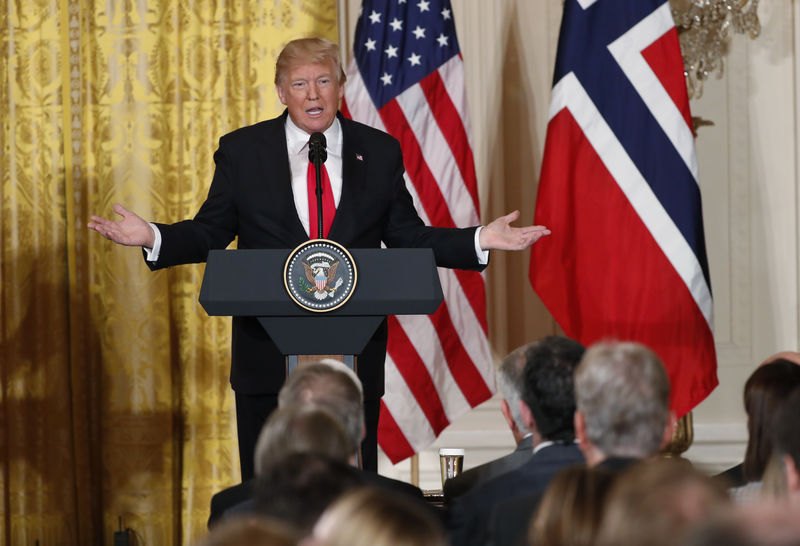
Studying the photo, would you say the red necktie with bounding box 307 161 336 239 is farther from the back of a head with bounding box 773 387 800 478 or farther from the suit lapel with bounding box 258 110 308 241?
the back of a head with bounding box 773 387 800 478

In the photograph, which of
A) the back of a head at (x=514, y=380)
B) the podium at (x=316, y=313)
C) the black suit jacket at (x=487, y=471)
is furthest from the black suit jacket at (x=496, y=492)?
the podium at (x=316, y=313)

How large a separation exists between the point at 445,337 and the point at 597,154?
1.15 metres

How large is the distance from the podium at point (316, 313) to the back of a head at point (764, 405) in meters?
0.93

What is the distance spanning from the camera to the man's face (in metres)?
3.63

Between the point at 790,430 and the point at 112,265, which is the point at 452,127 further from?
the point at 790,430

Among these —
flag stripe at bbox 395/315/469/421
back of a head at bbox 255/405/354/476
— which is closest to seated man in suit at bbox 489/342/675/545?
back of a head at bbox 255/405/354/476

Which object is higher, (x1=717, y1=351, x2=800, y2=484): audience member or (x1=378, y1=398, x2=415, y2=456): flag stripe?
(x1=717, y1=351, x2=800, y2=484): audience member

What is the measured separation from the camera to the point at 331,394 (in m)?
2.40

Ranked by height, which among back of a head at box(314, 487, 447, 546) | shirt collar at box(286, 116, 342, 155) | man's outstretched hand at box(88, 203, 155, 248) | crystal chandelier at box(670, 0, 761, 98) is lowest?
back of a head at box(314, 487, 447, 546)

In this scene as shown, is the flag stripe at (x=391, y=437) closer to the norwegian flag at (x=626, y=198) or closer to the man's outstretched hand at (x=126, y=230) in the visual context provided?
the norwegian flag at (x=626, y=198)

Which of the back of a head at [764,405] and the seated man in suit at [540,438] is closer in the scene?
the seated man in suit at [540,438]

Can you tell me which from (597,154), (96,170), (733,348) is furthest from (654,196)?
(96,170)

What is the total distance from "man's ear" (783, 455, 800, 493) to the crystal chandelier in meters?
3.50

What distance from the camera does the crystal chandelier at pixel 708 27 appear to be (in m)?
5.40
